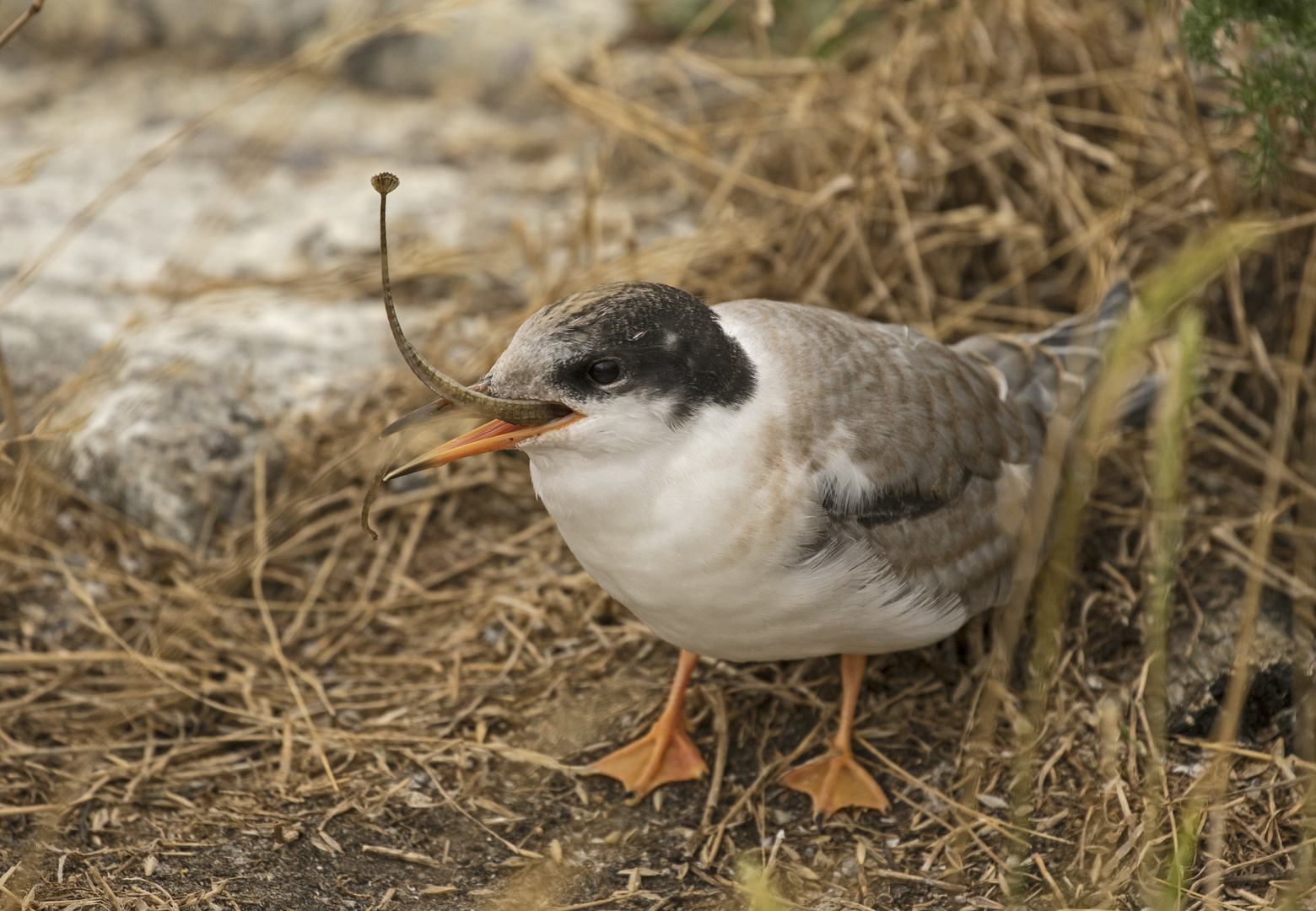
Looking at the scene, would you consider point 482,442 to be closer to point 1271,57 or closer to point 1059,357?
point 1059,357

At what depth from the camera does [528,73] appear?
19.8 ft

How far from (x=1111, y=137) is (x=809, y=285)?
4.62ft

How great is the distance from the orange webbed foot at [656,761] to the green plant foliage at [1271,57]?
86.0 inches

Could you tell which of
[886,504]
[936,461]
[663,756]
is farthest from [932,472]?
[663,756]

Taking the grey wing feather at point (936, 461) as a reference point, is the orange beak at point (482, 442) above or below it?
above

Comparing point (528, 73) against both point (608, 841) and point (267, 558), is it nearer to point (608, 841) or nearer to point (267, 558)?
point (267, 558)

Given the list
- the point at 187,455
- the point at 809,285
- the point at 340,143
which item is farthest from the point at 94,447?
the point at 809,285

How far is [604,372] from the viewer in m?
2.72

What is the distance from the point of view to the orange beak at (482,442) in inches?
105

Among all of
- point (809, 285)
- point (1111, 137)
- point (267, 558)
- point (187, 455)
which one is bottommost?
point (267, 558)

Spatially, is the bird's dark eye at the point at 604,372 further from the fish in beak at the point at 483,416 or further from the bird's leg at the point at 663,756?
the bird's leg at the point at 663,756

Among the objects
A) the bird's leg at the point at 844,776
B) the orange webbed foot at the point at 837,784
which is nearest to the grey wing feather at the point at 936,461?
the bird's leg at the point at 844,776

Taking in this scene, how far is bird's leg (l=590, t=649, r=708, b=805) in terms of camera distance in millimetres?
3342

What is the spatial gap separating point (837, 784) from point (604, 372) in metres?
1.34
